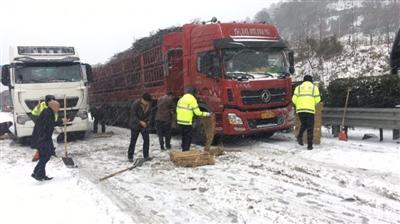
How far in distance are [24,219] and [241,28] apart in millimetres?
7776

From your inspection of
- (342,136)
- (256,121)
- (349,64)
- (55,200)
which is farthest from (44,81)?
(349,64)

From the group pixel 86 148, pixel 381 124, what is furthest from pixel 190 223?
pixel 86 148

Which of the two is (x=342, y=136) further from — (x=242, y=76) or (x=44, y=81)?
(x=44, y=81)

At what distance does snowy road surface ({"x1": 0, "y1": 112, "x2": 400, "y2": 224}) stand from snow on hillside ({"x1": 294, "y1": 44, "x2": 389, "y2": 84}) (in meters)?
14.8

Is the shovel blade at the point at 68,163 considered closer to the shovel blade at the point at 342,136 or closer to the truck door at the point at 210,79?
the truck door at the point at 210,79

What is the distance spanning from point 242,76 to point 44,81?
6.89 metres

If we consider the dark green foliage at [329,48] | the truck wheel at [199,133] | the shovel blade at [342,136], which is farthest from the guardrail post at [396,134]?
the dark green foliage at [329,48]

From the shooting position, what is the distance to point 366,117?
37.6ft

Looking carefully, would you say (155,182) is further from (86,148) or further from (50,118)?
(86,148)

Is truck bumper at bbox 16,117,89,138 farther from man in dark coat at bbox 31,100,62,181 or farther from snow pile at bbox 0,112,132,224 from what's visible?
man in dark coat at bbox 31,100,62,181

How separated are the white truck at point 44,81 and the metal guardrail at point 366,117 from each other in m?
7.82

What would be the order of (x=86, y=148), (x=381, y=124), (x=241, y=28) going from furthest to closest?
(x=86, y=148), (x=241, y=28), (x=381, y=124)

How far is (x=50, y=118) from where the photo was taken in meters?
8.76

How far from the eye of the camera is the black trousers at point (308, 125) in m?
10.6
